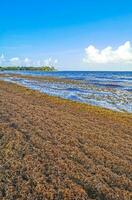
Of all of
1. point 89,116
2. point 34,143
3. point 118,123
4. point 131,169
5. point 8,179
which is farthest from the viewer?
point 89,116

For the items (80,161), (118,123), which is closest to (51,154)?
(80,161)

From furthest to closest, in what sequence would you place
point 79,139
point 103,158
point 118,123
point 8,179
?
1. point 118,123
2. point 79,139
3. point 103,158
4. point 8,179

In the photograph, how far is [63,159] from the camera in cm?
906

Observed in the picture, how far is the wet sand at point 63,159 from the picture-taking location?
711cm

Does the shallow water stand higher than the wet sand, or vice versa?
→ the wet sand

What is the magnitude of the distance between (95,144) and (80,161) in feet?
6.55

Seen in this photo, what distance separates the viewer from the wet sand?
7.11 meters

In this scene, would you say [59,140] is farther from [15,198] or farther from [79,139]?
[15,198]

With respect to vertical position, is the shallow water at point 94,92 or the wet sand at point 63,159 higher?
the wet sand at point 63,159

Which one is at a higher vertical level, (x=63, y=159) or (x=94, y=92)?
(x=63, y=159)

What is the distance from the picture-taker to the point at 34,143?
412 inches

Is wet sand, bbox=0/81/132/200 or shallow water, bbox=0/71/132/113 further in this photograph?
shallow water, bbox=0/71/132/113

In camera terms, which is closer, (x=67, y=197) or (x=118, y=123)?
(x=67, y=197)

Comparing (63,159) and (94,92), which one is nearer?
(63,159)
